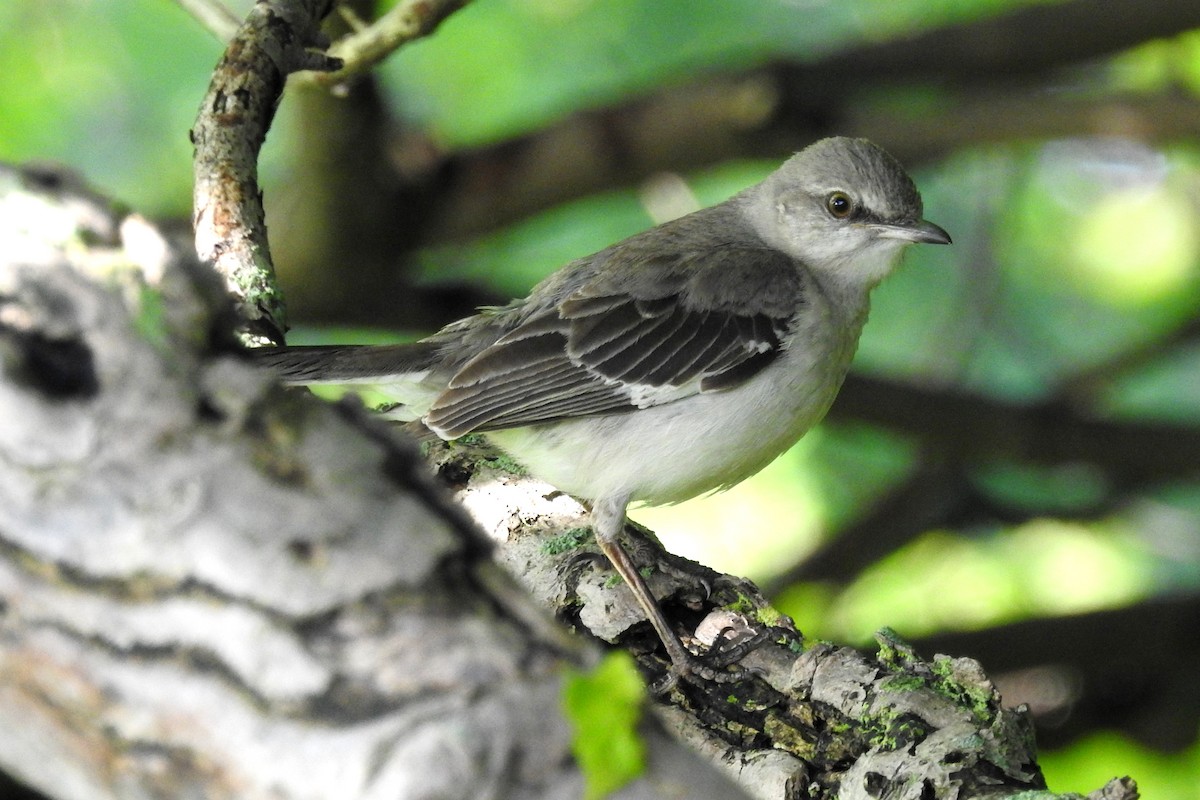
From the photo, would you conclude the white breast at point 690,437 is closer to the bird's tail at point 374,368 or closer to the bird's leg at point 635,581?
the bird's leg at point 635,581

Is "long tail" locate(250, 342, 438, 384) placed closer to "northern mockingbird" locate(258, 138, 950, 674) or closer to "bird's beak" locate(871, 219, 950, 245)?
"northern mockingbird" locate(258, 138, 950, 674)

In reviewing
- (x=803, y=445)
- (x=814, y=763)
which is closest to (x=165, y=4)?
(x=803, y=445)

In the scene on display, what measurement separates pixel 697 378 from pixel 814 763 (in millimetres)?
1682

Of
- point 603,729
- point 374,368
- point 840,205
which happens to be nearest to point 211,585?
point 603,729

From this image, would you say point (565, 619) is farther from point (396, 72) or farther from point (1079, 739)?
point (396, 72)

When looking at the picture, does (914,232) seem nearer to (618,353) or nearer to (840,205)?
(840,205)

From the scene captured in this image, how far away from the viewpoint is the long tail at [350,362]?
4.05m

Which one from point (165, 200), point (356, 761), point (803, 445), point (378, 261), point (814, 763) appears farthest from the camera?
point (803, 445)

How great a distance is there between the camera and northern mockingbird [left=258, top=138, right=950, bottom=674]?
4.53m

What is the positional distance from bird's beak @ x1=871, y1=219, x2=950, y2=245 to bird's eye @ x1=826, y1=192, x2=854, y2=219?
5.1 inches

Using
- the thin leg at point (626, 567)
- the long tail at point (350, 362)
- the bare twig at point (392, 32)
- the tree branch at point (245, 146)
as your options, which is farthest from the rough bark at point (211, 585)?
the bare twig at point (392, 32)

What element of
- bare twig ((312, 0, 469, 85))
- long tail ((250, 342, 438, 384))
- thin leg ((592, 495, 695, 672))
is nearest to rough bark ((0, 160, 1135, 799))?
thin leg ((592, 495, 695, 672))

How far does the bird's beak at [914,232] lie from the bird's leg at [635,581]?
1.57 meters

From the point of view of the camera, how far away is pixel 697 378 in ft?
15.1
